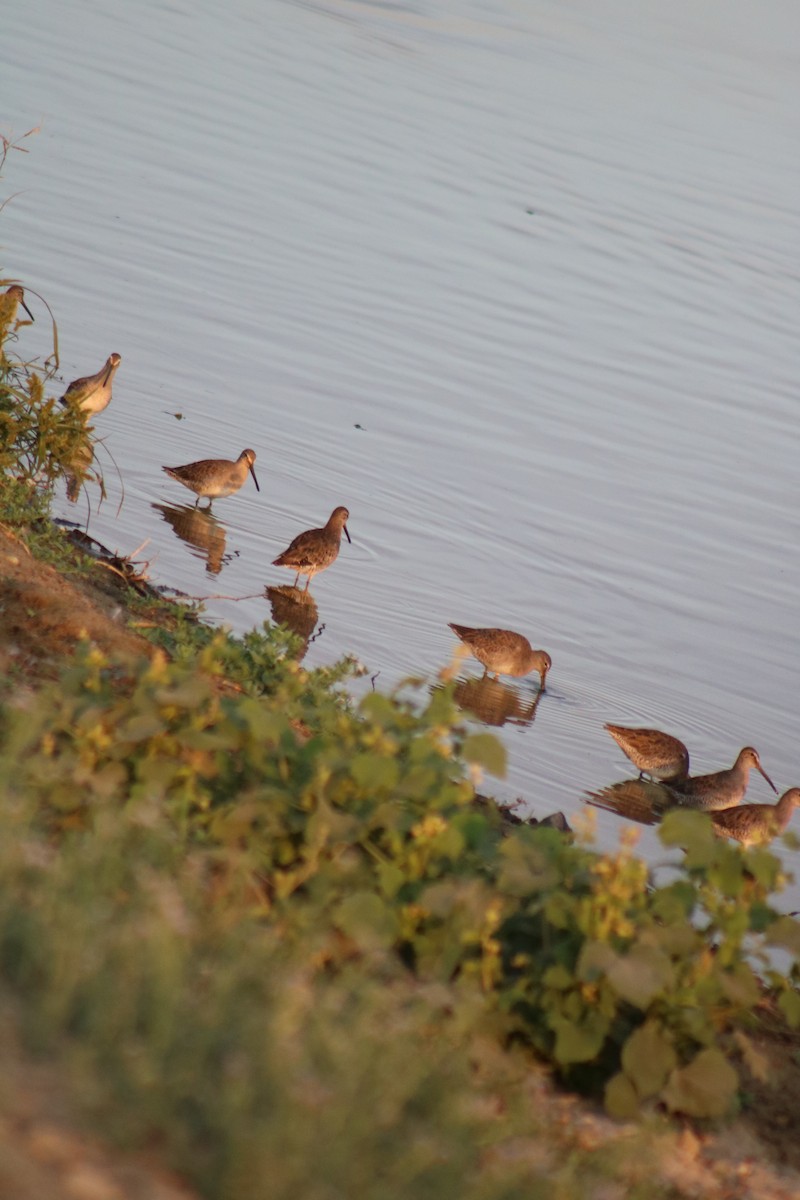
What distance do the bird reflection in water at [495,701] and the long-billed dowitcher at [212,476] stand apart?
2.10m

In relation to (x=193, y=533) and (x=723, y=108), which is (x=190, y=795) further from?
(x=723, y=108)

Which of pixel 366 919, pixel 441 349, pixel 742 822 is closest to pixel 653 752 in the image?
pixel 742 822

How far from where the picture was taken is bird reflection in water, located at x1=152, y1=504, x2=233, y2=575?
34.5ft

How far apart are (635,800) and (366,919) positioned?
5.12 metres

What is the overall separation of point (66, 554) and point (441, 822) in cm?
347

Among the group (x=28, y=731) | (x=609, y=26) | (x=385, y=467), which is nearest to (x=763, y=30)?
(x=609, y=26)

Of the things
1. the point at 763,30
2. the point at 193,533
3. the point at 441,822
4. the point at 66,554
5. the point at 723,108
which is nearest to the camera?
the point at 441,822

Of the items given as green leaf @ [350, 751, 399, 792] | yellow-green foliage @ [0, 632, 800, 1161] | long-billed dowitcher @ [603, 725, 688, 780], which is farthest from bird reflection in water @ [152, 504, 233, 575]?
green leaf @ [350, 751, 399, 792]

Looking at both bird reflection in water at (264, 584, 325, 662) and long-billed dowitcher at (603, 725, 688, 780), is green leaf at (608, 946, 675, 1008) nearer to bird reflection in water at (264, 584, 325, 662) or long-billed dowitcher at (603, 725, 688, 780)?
long-billed dowitcher at (603, 725, 688, 780)

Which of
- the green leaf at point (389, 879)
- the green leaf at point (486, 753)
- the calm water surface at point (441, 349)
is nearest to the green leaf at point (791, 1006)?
the green leaf at point (486, 753)

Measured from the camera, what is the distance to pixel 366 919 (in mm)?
4223

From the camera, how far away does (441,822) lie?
4496 mm

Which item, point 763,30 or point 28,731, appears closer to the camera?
point 28,731

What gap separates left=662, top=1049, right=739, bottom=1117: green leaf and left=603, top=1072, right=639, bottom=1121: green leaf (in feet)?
0.32
